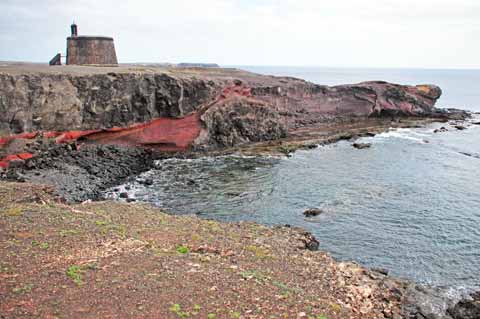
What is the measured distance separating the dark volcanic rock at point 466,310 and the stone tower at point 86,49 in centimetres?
5863

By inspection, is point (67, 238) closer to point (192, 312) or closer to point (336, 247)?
point (192, 312)

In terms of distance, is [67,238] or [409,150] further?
[409,150]

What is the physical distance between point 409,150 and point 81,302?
42.2 meters

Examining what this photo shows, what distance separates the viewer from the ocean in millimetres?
22359

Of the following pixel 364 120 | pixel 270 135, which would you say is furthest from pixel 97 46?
pixel 364 120

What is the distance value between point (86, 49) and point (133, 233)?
51.4 m

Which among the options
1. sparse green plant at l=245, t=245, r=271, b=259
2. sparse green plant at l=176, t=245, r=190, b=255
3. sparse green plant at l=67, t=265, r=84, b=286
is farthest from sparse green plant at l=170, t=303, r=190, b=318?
sparse green plant at l=245, t=245, r=271, b=259

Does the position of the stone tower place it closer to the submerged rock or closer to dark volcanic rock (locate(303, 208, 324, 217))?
dark volcanic rock (locate(303, 208, 324, 217))

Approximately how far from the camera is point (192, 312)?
12352 mm

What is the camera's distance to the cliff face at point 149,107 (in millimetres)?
36562

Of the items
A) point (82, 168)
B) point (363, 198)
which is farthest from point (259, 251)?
point (82, 168)

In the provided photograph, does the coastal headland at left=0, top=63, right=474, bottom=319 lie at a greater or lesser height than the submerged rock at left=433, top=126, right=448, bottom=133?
lesser

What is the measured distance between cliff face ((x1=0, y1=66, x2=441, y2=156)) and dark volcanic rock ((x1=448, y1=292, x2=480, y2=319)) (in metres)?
32.7

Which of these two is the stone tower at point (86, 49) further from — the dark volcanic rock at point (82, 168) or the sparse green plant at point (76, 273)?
the sparse green plant at point (76, 273)
